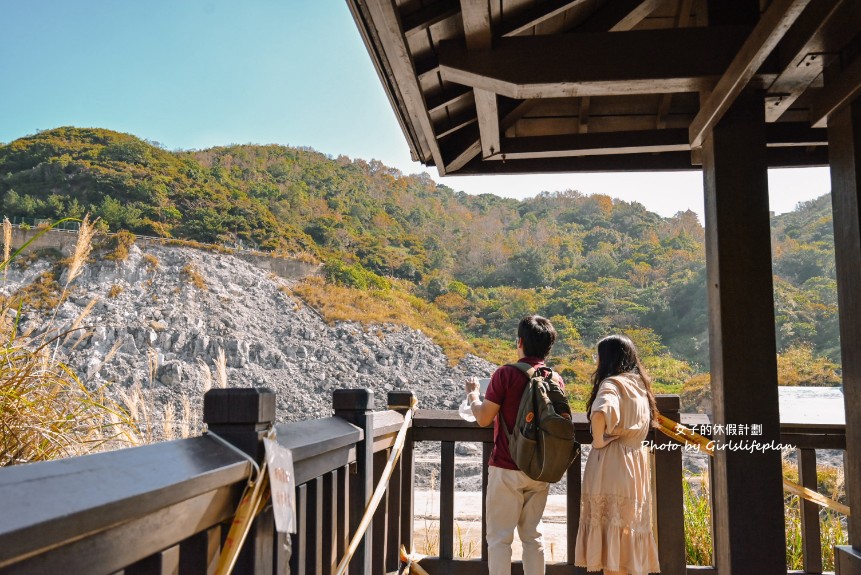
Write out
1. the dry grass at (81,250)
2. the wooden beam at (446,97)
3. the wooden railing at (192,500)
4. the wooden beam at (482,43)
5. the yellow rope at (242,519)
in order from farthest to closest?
the wooden beam at (446,97) → the dry grass at (81,250) → the wooden beam at (482,43) → the yellow rope at (242,519) → the wooden railing at (192,500)

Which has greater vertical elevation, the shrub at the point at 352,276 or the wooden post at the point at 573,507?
the shrub at the point at 352,276

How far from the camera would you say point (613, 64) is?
1862 mm

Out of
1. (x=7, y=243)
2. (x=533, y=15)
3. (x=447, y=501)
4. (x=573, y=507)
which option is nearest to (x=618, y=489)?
(x=573, y=507)

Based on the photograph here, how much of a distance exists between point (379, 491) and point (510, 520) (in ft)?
2.44

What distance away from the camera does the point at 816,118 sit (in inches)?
72.0

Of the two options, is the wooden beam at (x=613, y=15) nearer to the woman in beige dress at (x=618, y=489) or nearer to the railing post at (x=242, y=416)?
the woman in beige dress at (x=618, y=489)

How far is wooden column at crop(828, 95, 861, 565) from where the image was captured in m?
1.64

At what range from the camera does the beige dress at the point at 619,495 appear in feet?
6.96

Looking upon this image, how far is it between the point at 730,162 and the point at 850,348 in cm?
57

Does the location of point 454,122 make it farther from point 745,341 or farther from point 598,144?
point 745,341

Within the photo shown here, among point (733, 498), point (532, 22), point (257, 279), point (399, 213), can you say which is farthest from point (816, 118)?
point (399, 213)

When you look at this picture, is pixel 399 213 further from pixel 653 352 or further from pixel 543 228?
pixel 653 352

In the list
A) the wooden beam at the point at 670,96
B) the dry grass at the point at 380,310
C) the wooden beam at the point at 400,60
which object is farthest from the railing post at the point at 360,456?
the dry grass at the point at 380,310

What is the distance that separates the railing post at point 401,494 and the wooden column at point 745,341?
1006mm
